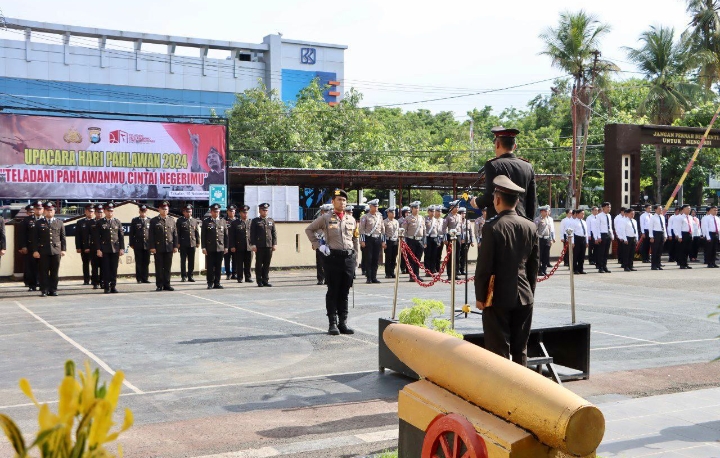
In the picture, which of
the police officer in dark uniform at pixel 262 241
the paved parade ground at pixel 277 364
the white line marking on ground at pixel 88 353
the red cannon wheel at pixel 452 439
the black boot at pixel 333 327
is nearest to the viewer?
the red cannon wheel at pixel 452 439

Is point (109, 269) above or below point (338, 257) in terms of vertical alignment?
below

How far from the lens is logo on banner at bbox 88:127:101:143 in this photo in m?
23.0

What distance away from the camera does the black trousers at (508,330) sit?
19.3ft

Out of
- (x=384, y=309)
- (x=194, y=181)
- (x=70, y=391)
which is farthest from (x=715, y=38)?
(x=70, y=391)

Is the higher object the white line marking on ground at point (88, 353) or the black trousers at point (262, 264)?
the black trousers at point (262, 264)

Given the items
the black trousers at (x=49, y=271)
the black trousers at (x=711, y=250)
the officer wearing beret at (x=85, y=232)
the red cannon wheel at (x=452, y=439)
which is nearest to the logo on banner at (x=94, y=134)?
the officer wearing beret at (x=85, y=232)

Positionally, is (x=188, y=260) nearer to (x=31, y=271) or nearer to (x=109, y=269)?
(x=109, y=269)

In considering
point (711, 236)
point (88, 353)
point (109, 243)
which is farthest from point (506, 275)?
→ point (711, 236)

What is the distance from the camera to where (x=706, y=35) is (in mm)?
39312

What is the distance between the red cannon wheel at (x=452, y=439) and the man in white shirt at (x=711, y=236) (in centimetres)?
2522

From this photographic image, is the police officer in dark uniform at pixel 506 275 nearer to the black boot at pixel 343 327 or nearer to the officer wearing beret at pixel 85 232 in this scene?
the black boot at pixel 343 327

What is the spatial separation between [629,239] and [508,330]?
20.9 m

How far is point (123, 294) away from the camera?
→ 18078mm

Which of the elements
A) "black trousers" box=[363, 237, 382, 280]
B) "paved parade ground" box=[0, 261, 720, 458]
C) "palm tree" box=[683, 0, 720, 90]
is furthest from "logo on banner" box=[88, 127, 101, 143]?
"palm tree" box=[683, 0, 720, 90]
